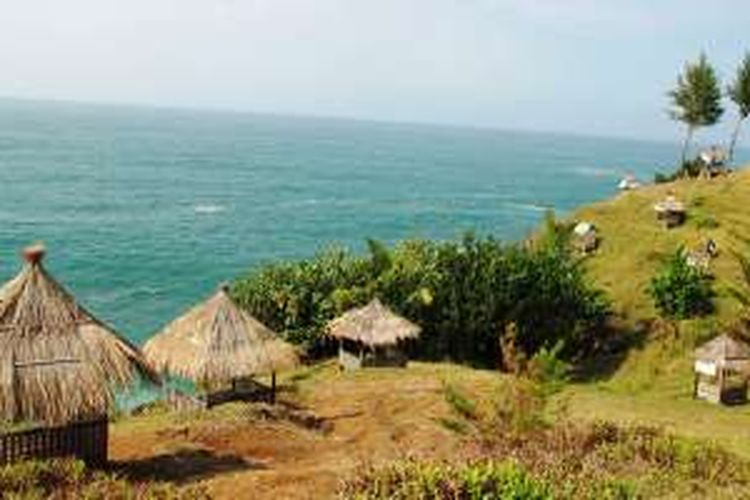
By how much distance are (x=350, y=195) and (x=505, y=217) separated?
67.5ft

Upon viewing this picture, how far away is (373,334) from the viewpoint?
1216 inches

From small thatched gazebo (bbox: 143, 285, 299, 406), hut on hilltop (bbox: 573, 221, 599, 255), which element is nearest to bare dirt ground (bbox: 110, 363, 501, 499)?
small thatched gazebo (bbox: 143, 285, 299, 406)

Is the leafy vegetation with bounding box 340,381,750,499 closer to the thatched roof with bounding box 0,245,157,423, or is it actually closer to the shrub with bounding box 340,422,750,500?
the shrub with bounding box 340,422,750,500

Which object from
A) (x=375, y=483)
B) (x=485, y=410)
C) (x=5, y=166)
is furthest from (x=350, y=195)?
(x=375, y=483)

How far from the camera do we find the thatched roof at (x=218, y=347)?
23.8m

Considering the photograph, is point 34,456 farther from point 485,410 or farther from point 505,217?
point 505,217

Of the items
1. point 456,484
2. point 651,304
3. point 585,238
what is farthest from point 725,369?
point 456,484

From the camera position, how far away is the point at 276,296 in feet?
120

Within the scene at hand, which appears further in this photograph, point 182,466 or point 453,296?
point 453,296

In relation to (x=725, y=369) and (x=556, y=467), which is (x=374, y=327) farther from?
(x=556, y=467)

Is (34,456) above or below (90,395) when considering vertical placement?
below

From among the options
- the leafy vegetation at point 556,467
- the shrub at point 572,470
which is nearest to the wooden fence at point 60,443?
the leafy vegetation at point 556,467

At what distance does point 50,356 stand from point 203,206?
86093 millimetres

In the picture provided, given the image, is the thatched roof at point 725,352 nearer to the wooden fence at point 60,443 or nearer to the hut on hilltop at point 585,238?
the hut on hilltop at point 585,238
